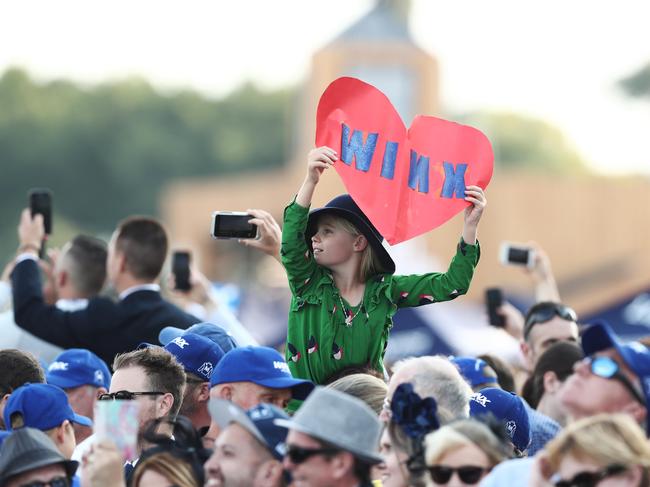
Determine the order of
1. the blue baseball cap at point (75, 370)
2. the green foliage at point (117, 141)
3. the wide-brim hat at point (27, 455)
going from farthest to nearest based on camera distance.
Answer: the green foliage at point (117, 141) < the blue baseball cap at point (75, 370) < the wide-brim hat at point (27, 455)

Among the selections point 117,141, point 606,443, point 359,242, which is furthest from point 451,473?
point 117,141

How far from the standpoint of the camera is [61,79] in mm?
100125

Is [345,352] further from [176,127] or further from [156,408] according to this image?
[176,127]

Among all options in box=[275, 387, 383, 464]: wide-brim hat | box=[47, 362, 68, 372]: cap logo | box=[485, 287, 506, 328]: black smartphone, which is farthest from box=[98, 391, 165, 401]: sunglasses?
box=[485, 287, 506, 328]: black smartphone

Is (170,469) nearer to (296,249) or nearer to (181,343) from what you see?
(296,249)

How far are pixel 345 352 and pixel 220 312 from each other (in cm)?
242

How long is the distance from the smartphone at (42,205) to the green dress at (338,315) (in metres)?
2.52

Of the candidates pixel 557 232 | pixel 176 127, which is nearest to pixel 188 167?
pixel 176 127

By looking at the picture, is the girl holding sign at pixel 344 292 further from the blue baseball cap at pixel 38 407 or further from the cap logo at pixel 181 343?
the blue baseball cap at pixel 38 407

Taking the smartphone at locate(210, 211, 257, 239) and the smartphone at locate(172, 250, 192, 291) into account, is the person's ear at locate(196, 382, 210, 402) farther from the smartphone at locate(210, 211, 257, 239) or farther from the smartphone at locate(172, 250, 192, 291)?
the smartphone at locate(172, 250, 192, 291)

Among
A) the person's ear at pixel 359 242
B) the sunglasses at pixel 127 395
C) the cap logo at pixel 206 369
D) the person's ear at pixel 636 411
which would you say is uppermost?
the person's ear at pixel 359 242

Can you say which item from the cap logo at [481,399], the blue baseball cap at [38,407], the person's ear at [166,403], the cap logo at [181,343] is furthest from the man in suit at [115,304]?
the cap logo at [481,399]

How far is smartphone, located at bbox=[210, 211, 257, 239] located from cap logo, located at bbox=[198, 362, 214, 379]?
592 millimetres

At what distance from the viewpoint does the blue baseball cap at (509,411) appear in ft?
22.7
